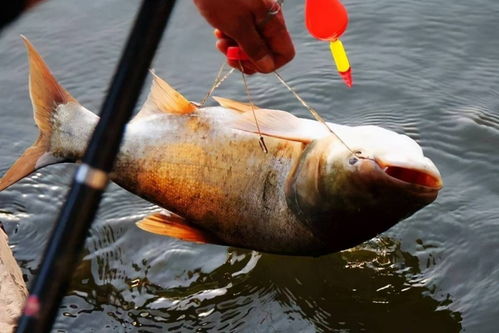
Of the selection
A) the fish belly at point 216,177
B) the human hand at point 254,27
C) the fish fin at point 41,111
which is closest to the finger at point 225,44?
the human hand at point 254,27

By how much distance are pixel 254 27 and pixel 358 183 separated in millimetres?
711

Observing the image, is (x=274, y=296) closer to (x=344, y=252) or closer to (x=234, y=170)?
(x=344, y=252)

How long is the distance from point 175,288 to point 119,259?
13.9 inches

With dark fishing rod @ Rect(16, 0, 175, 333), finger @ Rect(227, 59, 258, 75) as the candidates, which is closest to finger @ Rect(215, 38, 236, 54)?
finger @ Rect(227, 59, 258, 75)

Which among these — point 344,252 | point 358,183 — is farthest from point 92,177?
point 344,252

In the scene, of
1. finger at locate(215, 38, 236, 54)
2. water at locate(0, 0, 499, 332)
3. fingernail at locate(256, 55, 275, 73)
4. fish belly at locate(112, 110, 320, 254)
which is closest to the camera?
fingernail at locate(256, 55, 275, 73)

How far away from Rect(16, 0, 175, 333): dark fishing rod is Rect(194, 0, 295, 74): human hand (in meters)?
1.04

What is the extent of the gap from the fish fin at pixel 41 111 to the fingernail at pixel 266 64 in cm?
119

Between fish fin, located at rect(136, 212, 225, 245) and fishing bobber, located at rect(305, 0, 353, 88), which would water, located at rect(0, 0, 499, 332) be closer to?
fish fin, located at rect(136, 212, 225, 245)

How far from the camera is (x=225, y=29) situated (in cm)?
279

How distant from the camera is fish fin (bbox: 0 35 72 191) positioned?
3.77 m

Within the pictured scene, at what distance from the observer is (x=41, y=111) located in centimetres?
387

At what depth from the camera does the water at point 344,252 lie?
154 inches

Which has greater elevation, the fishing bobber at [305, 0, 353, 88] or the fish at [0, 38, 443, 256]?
the fishing bobber at [305, 0, 353, 88]
